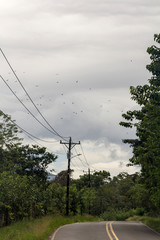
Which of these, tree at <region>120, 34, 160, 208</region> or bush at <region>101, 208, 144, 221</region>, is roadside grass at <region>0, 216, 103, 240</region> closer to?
tree at <region>120, 34, 160, 208</region>

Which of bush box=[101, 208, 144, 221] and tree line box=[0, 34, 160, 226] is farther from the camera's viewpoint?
bush box=[101, 208, 144, 221]

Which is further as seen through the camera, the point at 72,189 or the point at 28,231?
the point at 72,189

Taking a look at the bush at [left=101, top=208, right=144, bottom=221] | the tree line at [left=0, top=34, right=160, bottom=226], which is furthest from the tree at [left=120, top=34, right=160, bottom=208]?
the bush at [left=101, top=208, right=144, bottom=221]

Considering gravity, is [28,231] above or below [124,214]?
below

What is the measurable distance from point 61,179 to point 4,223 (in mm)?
68680

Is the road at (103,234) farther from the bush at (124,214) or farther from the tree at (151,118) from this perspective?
the bush at (124,214)

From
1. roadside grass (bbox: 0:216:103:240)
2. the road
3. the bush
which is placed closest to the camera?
roadside grass (bbox: 0:216:103:240)

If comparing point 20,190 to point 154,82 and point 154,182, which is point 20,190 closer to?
point 154,182

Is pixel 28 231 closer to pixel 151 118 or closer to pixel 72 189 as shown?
pixel 151 118

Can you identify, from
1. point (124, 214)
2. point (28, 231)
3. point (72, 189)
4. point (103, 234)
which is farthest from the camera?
point (124, 214)

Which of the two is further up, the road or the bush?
the bush

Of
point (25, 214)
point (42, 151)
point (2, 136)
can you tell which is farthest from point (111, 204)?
point (25, 214)

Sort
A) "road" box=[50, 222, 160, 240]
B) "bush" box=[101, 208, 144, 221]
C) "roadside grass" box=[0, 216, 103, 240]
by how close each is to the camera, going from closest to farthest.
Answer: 1. "roadside grass" box=[0, 216, 103, 240]
2. "road" box=[50, 222, 160, 240]
3. "bush" box=[101, 208, 144, 221]

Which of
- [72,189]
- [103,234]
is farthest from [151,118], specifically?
[72,189]
